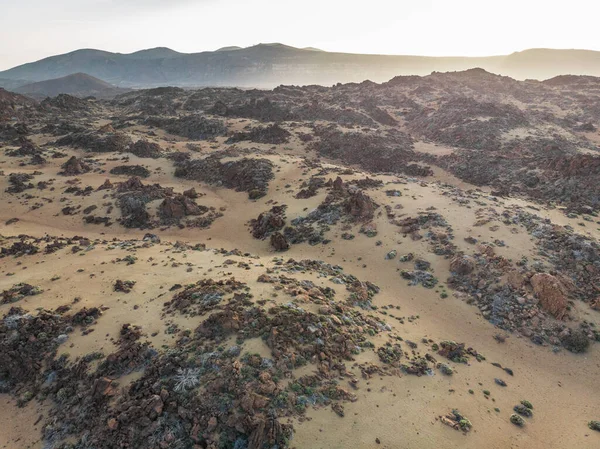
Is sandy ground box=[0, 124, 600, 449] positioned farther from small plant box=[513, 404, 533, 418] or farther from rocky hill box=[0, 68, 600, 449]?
small plant box=[513, 404, 533, 418]

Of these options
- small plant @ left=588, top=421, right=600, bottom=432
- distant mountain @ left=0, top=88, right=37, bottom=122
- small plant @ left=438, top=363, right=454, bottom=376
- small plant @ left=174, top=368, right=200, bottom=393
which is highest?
distant mountain @ left=0, top=88, right=37, bottom=122

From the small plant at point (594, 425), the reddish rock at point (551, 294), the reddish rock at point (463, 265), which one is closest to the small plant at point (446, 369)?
the small plant at point (594, 425)

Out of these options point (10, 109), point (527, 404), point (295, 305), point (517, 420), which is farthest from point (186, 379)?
point (10, 109)

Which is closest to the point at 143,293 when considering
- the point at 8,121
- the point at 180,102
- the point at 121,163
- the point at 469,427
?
the point at 469,427

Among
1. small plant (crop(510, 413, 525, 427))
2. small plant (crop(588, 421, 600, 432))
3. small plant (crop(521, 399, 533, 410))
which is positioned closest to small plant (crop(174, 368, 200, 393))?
small plant (crop(510, 413, 525, 427))

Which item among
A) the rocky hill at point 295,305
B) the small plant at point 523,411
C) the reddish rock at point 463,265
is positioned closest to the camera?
the rocky hill at point 295,305

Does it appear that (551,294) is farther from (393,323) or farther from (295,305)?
(295,305)

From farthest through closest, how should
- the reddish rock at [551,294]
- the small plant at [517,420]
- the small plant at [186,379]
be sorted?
the reddish rock at [551,294] < the small plant at [517,420] < the small plant at [186,379]

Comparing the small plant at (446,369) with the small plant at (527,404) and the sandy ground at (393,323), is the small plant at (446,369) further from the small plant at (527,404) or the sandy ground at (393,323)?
the small plant at (527,404)

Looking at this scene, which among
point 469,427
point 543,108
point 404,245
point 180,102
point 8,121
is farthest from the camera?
point 180,102

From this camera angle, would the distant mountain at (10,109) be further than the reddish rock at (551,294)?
Yes

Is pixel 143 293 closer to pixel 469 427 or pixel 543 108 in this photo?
pixel 469 427
